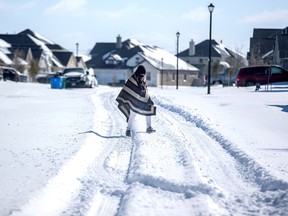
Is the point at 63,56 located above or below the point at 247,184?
above

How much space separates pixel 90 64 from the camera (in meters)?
79.2

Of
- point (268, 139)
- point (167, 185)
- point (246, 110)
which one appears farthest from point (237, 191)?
point (246, 110)

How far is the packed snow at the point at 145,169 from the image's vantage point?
5.31m

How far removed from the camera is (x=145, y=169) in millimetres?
6727

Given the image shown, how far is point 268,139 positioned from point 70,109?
8923 mm

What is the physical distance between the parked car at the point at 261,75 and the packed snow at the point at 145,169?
1865 centimetres

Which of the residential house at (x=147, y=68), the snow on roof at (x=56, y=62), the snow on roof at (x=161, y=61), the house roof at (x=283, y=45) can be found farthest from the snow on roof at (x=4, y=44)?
the house roof at (x=283, y=45)

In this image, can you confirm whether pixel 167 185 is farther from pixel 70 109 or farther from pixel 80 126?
pixel 70 109

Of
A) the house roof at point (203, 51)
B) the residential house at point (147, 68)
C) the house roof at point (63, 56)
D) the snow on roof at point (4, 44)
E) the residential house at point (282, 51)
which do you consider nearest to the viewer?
the residential house at point (282, 51)

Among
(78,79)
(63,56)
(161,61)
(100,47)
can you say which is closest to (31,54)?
(63,56)

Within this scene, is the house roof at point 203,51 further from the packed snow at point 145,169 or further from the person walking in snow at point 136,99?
the person walking in snow at point 136,99

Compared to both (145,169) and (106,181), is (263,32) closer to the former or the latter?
(145,169)

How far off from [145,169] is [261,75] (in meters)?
25.1

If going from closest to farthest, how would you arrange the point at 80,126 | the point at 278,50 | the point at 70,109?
1. the point at 80,126
2. the point at 70,109
3. the point at 278,50
